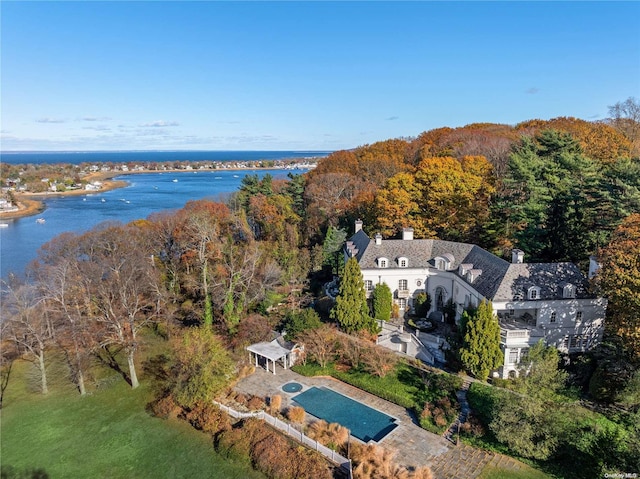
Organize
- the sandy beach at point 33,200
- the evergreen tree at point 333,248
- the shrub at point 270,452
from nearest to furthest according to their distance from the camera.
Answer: the shrub at point 270,452 → the evergreen tree at point 333,248 → the sandy beach at point 33,200

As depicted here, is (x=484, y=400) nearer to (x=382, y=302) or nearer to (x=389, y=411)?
(x=389, y=411)

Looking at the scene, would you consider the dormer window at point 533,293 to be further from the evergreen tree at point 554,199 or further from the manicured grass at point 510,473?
the manicured grass at point 510,473

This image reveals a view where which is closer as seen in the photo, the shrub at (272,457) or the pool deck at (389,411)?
the shrub at (272,457)

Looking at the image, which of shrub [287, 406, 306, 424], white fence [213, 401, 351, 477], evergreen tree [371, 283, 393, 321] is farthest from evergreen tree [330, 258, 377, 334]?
white fence [213, 401, 351, 477]

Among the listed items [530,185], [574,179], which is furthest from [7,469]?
[574,179]

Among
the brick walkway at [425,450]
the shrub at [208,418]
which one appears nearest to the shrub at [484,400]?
the brick walkway at [425,450]

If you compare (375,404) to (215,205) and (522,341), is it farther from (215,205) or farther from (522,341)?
(215,205)
